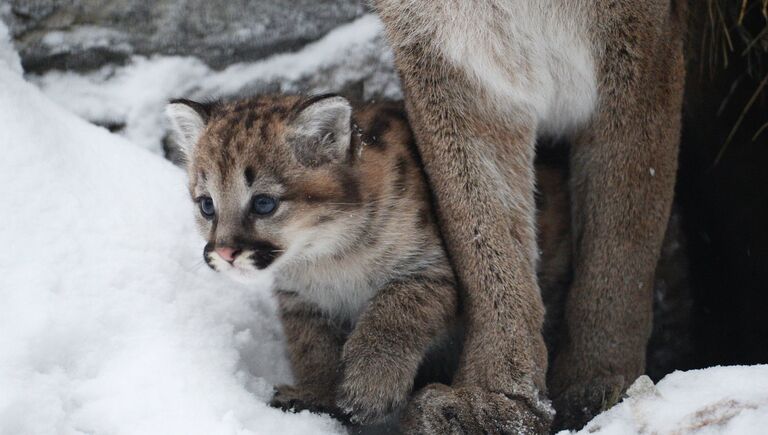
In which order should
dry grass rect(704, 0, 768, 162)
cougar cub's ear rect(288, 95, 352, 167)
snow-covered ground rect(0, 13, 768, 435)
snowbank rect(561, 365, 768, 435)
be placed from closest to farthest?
1. snowbank rect(561, 365, 768, 435)
2. snow-covered ground rect(0, 13, 768, 435)
3. cougar cub's ear rect(288, 95, 352, 167)
4. dry grass rect(704, 0, 768, 162)

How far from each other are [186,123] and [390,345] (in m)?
1.47

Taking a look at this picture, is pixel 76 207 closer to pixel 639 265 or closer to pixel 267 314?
pixel 267 314

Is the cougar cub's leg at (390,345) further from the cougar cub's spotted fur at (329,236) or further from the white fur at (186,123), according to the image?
the white fur at (186,123)

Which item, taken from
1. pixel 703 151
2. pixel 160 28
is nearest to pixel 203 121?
pixel 160 28

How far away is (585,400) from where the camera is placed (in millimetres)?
4789

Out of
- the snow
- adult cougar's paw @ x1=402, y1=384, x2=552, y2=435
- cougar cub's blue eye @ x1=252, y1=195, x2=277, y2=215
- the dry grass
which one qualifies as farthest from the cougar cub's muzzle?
the dry grass

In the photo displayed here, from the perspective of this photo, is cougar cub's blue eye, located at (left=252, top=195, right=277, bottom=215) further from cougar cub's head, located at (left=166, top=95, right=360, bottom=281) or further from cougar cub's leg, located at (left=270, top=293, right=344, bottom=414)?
cougar cub's leg, located at (left=270, top=293, right=344, bottom=414)

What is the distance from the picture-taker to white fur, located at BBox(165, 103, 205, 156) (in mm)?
4723

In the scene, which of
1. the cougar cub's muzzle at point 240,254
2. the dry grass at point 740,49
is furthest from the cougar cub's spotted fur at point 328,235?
the dry grass at point 740,49

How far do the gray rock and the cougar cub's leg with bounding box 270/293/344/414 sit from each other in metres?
1.99

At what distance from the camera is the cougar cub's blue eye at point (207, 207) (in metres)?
4.51

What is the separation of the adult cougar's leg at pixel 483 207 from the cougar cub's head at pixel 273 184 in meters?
0.46

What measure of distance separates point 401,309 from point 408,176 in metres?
0.70

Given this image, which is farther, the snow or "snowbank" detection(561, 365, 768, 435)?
the snow
